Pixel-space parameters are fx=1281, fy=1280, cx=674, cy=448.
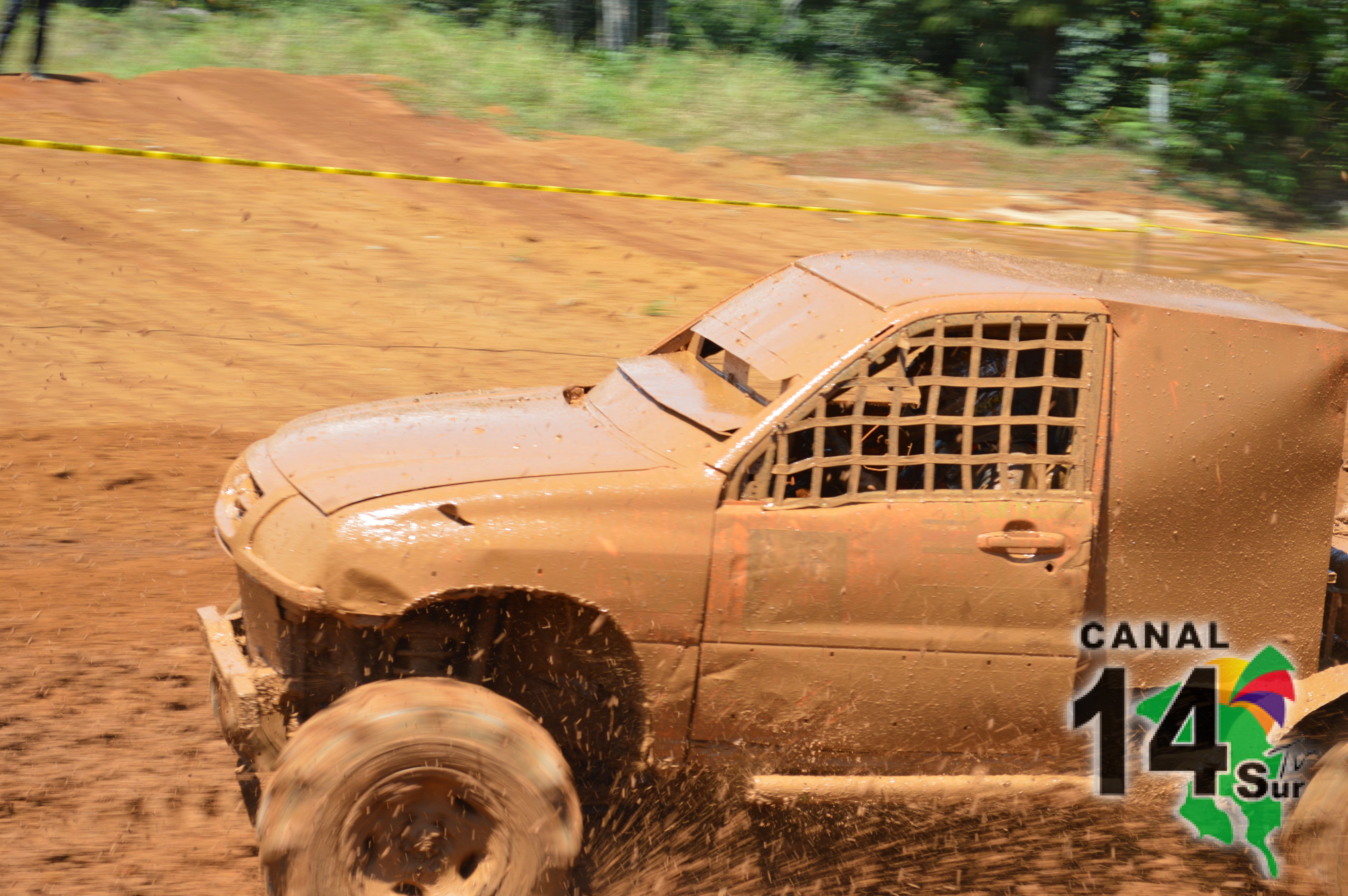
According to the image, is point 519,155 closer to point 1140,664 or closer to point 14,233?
point 14,233

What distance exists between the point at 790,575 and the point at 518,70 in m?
19.3

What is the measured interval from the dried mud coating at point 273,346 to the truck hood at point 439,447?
1.12 m

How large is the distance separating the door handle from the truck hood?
988 mm

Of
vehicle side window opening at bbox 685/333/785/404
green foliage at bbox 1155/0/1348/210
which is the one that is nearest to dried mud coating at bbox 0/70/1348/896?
vehicle side window opening at bbox 685/333/785/404

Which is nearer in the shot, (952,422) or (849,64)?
(952,422)

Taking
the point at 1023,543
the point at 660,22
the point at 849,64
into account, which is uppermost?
the point at 660,22

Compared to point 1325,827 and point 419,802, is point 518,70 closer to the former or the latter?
point 419,802

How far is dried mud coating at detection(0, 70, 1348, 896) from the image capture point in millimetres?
4117

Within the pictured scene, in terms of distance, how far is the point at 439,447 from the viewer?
152 inches

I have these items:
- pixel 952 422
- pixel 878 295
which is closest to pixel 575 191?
pixel 878 295

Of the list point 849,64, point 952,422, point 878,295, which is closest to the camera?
point 952,422

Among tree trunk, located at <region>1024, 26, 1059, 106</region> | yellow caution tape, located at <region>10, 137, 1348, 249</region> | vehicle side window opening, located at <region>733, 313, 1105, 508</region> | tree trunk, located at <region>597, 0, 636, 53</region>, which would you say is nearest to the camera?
vehicle side window opening, located at <region>733, 313, 1105, 508</region>

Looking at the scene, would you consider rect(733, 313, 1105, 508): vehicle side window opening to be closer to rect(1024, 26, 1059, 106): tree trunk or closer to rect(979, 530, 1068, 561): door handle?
rect(979, 530, 1068, 561): door handle

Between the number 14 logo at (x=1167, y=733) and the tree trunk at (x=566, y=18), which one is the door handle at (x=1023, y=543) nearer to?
the number 14 logo at (x=1167, y=733)
